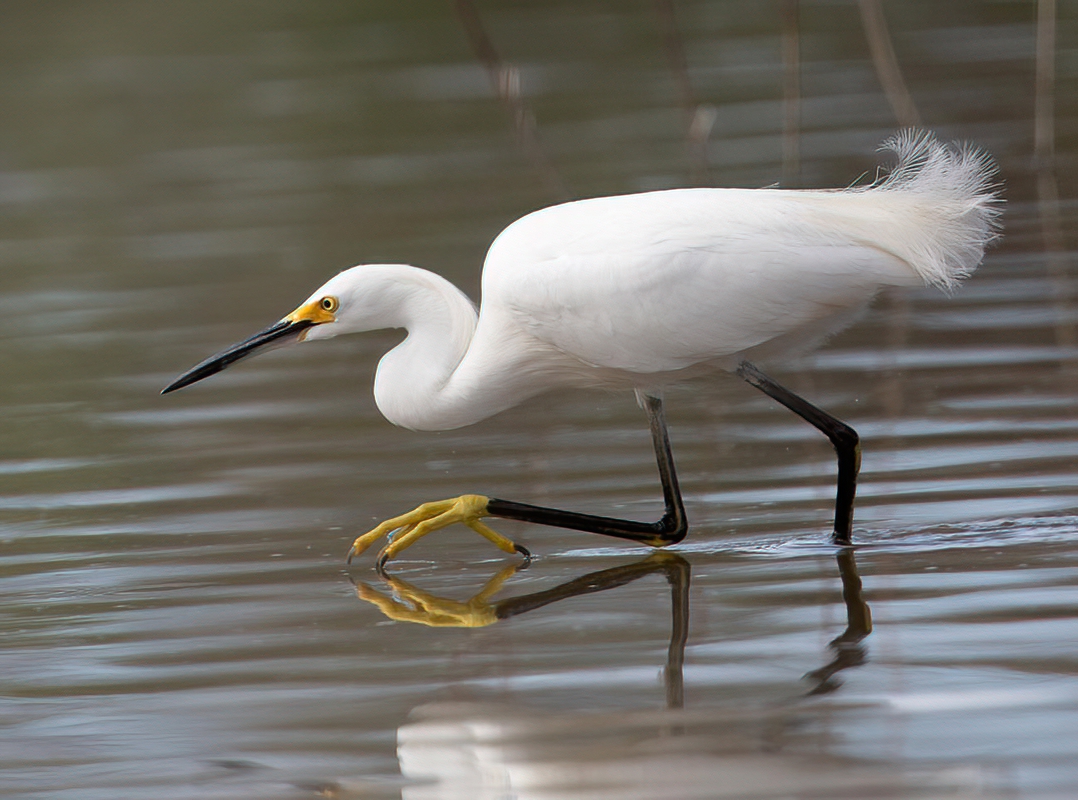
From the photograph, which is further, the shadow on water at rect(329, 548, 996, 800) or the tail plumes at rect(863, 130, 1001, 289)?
the tail plumes at rect(863, 130, 1001, 289)

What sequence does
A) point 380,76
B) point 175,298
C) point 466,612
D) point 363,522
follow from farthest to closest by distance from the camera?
1. point 380,76
2. point 175,298
3. point 363,522
4. point 466,612

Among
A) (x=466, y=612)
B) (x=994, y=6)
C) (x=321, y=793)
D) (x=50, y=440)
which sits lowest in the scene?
(x=321, y=793)

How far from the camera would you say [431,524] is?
15.5ft

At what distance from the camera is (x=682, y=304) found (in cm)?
454

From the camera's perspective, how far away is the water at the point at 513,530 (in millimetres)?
3520

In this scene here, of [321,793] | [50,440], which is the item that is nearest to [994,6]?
[50,440]

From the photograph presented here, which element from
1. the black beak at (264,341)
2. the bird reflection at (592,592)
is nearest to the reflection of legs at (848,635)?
the bird reflection at (592,592)

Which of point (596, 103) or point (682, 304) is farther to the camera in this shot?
point (596, 103)

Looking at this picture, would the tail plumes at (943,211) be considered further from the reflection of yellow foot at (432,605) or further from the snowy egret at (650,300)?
the reflection of yellow foot at (432,605)

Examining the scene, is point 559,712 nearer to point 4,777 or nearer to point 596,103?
point 4,777

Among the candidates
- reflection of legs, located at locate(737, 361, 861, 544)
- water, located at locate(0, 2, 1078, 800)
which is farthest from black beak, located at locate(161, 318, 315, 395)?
reflection of legs, located at locate(737, 361, 861, 544)

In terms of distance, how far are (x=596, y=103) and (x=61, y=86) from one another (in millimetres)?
5470

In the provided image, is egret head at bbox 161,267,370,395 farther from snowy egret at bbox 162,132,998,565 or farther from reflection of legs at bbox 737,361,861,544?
reflection of legs at bbox 737,361,861,544

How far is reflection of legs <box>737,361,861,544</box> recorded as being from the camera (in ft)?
15.2
